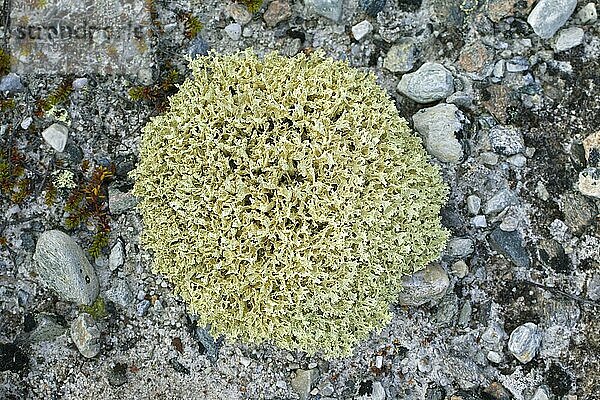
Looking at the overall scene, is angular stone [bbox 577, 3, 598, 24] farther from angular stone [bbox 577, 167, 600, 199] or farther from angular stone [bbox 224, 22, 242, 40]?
angular stone [bbox 224, 22, 242, 40]

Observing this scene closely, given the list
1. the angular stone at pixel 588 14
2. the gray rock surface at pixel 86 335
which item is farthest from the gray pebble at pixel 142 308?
the angular stone at pixel 588 14

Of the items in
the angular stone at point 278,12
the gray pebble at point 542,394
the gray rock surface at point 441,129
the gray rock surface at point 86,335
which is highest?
the angular stone at point 278,12

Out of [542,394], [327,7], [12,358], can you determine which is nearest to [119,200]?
Answer: [12,358]

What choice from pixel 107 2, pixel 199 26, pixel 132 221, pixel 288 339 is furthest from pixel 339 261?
pixel 107 2

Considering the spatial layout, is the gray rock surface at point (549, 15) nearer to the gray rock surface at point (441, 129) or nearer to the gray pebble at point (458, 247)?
the gray rock surface at point (441, 129)

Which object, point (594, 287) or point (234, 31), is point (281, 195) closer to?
point (234, 31)
